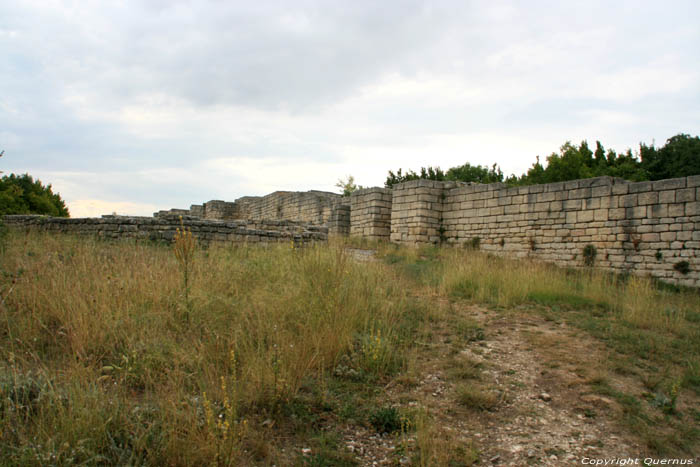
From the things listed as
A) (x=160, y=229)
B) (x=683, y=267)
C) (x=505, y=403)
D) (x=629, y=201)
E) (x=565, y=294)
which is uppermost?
(x=629, y=201)

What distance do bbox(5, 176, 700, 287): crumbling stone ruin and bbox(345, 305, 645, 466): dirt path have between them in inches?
133

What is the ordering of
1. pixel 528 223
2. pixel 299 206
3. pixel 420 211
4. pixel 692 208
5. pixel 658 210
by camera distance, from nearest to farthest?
pixel 692 208, pixel 658 210, pixel 528 223, pixel 420 211, pixel 299 206

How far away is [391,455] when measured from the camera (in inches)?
118

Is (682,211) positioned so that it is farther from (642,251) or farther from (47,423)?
(47,423)

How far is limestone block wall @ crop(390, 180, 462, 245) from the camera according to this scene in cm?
1503

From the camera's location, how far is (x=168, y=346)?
13.3ft

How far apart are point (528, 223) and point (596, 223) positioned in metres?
1.97

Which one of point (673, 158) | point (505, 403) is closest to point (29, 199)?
point (505, 403)

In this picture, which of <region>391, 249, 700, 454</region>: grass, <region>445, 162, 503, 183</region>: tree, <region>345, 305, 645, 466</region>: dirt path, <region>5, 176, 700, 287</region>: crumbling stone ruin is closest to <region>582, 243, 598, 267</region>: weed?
<region>5, 176, 700, 287</region>: crumbling stone ruin

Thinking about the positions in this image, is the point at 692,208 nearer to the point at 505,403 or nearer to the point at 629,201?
the point at 629,201

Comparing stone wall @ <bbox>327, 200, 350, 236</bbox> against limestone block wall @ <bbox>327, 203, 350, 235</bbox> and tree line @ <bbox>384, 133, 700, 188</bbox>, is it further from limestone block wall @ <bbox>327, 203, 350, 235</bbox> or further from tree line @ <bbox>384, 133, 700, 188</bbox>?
tree line @ <bbox>384, 133, 700, 188</bbox>

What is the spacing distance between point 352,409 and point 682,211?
10.2 metres

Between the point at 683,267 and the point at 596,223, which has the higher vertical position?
the point at 596,223

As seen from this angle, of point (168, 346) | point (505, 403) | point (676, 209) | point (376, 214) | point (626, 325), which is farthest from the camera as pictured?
point (376, 214)
